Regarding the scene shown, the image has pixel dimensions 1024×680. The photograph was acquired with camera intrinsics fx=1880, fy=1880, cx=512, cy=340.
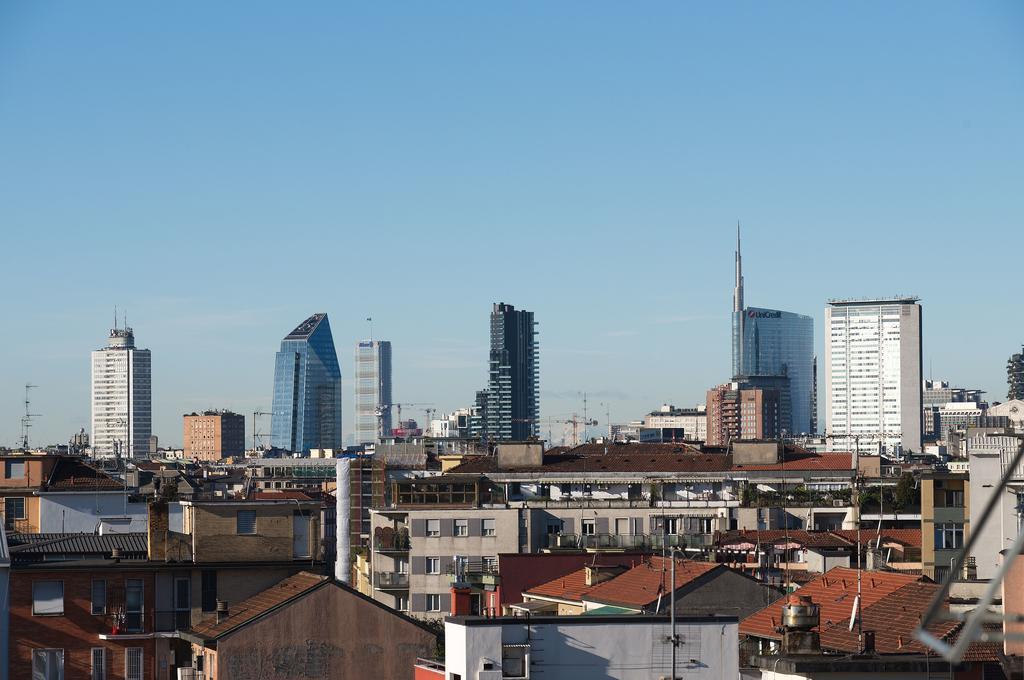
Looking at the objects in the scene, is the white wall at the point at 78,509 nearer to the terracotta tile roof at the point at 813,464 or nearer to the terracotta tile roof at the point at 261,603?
the terracotta tile roof at the point at 813,464

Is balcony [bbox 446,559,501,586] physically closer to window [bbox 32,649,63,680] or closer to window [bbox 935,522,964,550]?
window [bbox 935,522,964,550]

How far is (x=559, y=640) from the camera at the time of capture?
26.9 meters

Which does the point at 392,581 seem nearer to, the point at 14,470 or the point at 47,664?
the point at 14,470

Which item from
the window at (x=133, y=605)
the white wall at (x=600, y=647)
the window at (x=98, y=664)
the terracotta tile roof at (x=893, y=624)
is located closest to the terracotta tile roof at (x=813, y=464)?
the window at (x=133, y=605)

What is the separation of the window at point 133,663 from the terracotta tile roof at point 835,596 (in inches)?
475

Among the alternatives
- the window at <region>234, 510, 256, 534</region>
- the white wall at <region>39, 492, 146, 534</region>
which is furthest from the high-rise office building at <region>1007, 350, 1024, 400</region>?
the white wall at <region>39, 492, 146, 534</region>

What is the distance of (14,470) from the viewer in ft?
265

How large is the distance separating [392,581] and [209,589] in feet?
124

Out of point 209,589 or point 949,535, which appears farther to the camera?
point 949,535

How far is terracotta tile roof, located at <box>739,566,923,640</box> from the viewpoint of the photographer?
109ft

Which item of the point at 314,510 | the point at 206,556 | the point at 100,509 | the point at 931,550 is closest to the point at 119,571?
the point at 206,556

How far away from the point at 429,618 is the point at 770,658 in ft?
154

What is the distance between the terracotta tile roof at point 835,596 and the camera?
33.2 meters

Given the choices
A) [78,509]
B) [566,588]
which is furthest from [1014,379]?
[78,509]
